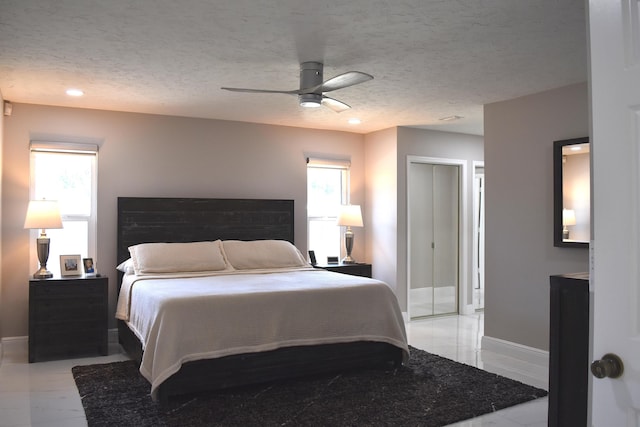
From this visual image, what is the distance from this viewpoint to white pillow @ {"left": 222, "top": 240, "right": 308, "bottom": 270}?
17.8 ft

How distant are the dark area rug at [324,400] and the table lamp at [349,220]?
226cm

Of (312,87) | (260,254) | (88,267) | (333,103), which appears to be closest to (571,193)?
(333,103)

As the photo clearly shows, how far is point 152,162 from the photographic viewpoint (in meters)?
5.72

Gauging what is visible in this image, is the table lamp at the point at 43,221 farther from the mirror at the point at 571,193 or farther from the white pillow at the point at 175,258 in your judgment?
the mirror at the point at 571,193

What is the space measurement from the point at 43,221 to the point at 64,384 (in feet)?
5.07

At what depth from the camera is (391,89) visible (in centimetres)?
467

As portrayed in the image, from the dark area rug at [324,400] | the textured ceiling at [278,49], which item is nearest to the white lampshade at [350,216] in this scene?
the textured ceiling at [278,49]

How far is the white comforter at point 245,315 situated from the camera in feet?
11.9

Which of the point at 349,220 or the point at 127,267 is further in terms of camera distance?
the point at 349,220

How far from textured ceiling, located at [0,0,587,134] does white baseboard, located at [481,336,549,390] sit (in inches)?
89.6

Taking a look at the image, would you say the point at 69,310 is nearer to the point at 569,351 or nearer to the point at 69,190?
the point at 69,190

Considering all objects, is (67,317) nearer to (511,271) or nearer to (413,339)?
(413,339)

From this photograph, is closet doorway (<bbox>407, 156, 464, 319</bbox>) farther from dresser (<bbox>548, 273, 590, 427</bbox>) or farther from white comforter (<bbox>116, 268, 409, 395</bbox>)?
dresser (<bbox>548, 273, 590, 427</bbox>)

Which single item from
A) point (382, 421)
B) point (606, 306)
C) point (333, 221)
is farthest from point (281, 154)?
point (606, 306)
